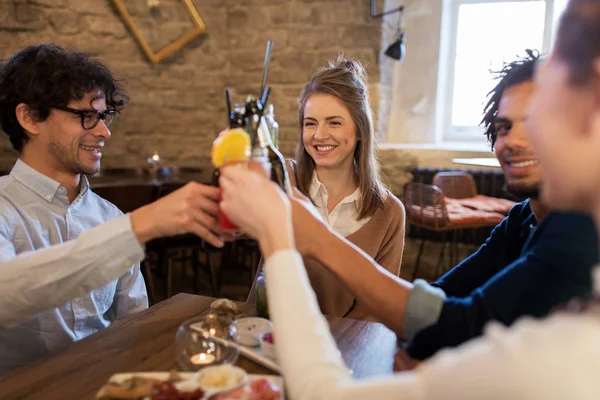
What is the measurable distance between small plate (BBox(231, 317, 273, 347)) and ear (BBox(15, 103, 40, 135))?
96 cm

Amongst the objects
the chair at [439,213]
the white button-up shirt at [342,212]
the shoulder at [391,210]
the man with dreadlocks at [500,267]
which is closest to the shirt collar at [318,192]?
the white button-up shirt at [342,212]

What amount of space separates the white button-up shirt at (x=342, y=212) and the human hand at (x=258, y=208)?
0.93 m

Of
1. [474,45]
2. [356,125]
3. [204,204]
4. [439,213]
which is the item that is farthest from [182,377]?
[474,45]

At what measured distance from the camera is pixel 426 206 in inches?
137

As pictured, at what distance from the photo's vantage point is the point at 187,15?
4.05 meters

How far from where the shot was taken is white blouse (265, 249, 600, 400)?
529mm

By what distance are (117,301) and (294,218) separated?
84cm

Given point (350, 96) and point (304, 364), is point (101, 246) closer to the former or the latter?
point (304, 364)

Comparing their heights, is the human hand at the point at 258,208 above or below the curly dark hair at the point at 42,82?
below

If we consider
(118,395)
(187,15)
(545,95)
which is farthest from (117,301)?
(187,15)

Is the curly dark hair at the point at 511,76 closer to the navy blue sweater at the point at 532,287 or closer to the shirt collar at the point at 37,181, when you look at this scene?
the navy blue sweater at the point at 532,287

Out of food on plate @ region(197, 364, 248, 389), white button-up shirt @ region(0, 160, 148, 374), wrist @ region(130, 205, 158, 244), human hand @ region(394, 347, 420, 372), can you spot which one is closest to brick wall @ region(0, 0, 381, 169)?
white button-up shirt @ region(0, 160, 148, 374)

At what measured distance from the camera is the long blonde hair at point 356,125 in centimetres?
180

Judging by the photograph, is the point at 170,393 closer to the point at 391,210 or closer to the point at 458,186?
the point at 391,210
